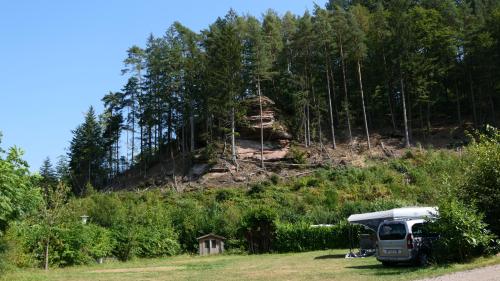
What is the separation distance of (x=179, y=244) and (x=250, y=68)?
71.6 ft

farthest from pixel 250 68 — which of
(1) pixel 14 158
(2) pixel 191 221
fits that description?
(1) pixel 14 158

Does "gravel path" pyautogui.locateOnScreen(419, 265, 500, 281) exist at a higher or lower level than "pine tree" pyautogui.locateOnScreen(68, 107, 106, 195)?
lower

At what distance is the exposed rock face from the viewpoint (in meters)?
48.6

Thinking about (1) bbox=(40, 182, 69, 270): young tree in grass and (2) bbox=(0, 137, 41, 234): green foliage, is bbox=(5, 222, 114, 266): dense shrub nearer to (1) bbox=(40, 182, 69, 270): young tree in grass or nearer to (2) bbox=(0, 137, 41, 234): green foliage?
(1) bbox=(40, 182, 69, 270): young tree in grass

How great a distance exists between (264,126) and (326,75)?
9848 mm

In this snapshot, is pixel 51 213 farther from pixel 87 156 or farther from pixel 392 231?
pixel 87 156

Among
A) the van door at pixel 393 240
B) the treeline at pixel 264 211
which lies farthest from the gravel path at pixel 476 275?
the van door at pixel 393 240

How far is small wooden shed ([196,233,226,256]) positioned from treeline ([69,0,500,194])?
1513 cm

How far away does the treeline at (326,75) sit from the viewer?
46.8 m

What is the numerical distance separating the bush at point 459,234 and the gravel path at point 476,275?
152cm

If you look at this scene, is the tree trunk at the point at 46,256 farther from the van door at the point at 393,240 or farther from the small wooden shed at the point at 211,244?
the van door at the point at 393,240

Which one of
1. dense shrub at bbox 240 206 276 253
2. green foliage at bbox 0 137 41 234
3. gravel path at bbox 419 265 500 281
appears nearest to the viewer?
gravel path at bbox 419 265 500 281

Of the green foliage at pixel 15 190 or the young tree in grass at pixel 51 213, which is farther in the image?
the young tree in grass at pixel 51 213

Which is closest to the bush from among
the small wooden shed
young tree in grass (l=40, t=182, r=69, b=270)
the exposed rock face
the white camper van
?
the white camper van
